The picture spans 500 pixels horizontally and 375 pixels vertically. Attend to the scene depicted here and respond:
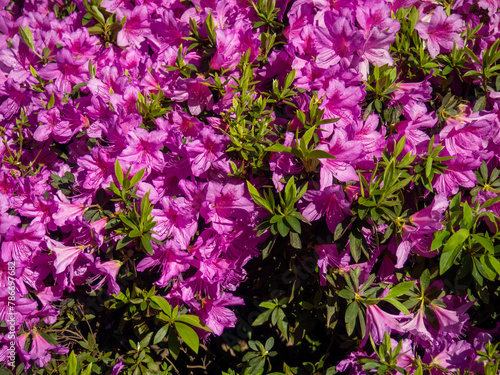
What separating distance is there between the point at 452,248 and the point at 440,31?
3.30 feet

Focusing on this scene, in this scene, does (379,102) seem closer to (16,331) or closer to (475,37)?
(475,37)

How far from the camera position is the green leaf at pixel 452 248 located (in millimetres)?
1612

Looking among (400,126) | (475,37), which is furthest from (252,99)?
(475,37)

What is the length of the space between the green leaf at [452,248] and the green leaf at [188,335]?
0.86 metres

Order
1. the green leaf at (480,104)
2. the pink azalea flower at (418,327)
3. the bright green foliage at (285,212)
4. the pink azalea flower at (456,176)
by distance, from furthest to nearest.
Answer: the green leaf at (480,104) < the pink azalea flower at (456,176) < the pink azalea flower at (418,327) < the bright green foliage at (285,212)

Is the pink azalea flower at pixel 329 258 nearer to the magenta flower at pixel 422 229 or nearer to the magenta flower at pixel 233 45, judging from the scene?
the magenta flower at pixel 422 229

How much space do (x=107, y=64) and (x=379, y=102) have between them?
1224mm

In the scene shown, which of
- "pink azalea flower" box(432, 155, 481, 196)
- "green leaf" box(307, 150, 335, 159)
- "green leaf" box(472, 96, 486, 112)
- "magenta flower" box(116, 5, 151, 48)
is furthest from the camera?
"magenta flower" box(116, 5, 151, 48)

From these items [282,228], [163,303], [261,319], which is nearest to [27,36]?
[163,303]

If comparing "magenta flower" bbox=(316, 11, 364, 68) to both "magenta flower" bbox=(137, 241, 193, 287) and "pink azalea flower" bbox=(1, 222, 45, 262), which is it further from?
"pink azalea flower" bbox=(1, 222, 45, 262)

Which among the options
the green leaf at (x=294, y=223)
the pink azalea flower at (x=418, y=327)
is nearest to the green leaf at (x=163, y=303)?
the green leaf at (x=294, y=223)

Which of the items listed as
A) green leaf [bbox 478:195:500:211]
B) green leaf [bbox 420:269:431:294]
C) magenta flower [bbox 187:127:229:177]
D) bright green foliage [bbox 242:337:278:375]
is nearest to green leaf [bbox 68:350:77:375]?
bright green foliage [bbox 242:337:278:375]

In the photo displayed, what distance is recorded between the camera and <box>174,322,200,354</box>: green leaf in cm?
164

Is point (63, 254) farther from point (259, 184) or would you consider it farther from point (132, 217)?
point (259, 184)
